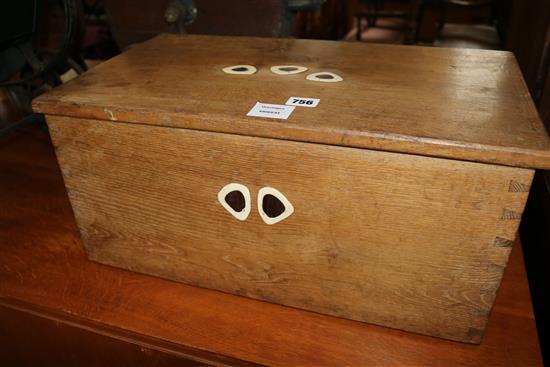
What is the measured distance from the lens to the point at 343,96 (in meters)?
0.76

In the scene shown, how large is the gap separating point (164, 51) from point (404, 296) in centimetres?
74

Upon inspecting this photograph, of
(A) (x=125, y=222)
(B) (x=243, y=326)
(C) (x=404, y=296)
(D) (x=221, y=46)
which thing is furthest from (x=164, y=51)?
(C) (x=404, y=296)

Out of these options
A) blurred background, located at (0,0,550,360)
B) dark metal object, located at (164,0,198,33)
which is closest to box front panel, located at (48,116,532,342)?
blurred background, located at (0,0,550,360)

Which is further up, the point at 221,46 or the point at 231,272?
the point at 221,46

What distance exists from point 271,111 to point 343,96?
142mm

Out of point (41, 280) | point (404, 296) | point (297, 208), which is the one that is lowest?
point (41, 280)

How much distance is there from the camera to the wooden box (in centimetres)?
63

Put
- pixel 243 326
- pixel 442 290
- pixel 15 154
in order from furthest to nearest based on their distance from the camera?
pixel 15 154
pixel 243 326
pixel 442 290

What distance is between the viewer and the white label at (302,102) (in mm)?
723

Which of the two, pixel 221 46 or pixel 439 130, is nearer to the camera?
pixel 439 130

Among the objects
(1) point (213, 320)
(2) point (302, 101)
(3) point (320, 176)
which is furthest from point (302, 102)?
(1) point (213, 320)

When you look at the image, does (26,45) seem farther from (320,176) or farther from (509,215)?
(509,215)

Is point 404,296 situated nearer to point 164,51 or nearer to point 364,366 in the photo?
point 364,366

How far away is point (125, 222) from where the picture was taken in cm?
88
